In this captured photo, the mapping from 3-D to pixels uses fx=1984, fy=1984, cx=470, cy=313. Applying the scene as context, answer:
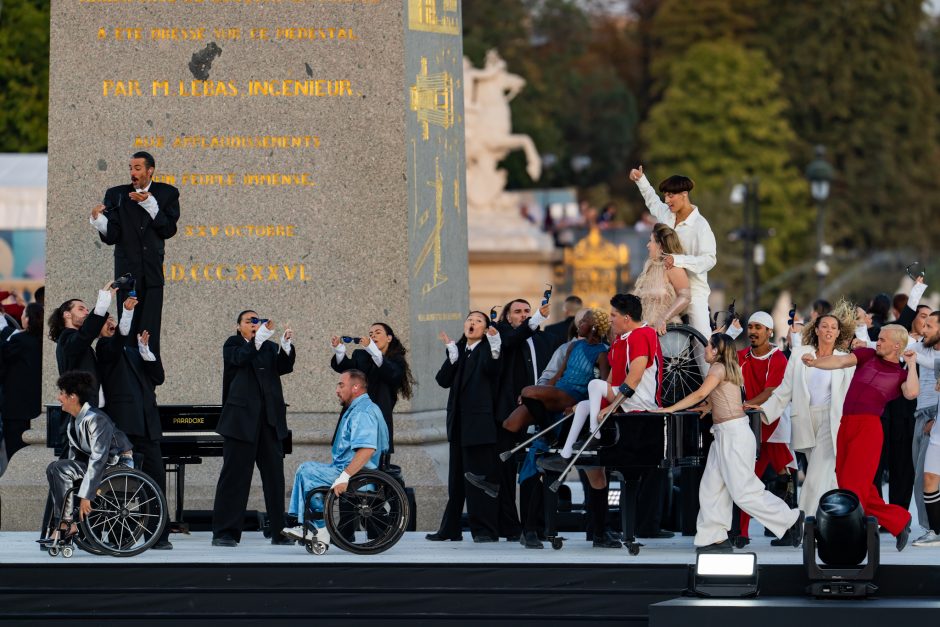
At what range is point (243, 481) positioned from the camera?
14.3 meters

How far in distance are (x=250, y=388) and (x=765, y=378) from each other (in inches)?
149

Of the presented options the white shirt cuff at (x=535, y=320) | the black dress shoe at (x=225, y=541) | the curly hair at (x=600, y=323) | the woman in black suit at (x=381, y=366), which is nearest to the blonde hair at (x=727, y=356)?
the curly hair at (x=600, y=323)

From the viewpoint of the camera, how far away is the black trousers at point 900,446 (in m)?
15.5

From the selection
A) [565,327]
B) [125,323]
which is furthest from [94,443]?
[565,327]

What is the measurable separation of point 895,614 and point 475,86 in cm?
3642

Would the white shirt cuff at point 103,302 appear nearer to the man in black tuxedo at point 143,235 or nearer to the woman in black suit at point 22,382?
the man in black tuxedo at point 143,235

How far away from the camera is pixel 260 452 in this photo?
47.6 feet

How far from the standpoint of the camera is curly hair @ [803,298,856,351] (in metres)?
14.3

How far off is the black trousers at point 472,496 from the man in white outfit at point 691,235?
1.90 meters

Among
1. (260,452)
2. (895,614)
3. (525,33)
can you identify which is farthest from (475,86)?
(895,614)

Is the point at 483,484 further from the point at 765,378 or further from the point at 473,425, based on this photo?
the point at 765,378

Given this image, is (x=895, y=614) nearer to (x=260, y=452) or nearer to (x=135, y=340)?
(x=260, y=452)

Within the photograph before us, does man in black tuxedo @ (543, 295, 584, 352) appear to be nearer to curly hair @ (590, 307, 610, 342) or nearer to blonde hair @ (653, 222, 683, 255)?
curly hair @ (590, 307, 610, 342)

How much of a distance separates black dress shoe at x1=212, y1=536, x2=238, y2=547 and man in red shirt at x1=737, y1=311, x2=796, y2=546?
3805mm
